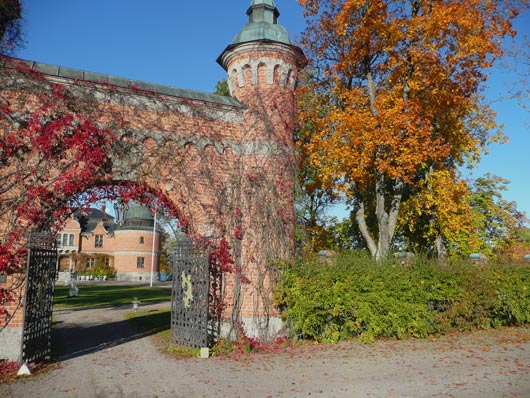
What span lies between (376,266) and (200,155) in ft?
16.0

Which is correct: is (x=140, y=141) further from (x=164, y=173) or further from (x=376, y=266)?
(x=376, y=266)

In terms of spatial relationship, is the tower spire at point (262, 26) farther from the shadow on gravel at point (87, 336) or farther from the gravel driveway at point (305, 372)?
the shadow on gravel at point (87, 336)

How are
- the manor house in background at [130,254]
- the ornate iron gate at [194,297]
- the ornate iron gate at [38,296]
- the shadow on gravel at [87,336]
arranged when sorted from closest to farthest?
the ornate iron gate at [38,296] < the ornate iron gate at [194,297] < the shadow on gravel at [87,336] < the manor house in background at [130,254]

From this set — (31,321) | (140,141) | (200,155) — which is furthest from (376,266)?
(31,321)

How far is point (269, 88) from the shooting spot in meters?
10.5

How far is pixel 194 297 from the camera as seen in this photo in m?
8.96

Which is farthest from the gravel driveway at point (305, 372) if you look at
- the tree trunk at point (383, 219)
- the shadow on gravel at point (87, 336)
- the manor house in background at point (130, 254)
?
the manor house in background at point (130, 254)

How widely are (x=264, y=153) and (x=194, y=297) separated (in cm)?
372

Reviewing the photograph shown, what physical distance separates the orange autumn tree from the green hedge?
216 centimetres

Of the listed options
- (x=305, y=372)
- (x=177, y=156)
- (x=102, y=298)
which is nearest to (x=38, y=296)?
(x=177, y=156)

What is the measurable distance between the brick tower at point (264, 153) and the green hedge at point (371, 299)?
58 cm

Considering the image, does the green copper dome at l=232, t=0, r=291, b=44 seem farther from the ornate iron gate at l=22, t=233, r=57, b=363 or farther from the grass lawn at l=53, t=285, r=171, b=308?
the grass lawn at l=53, t=285, r=171, b=308

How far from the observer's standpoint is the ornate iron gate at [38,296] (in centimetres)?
741

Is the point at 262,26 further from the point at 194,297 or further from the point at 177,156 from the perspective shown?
the point at 194,297
